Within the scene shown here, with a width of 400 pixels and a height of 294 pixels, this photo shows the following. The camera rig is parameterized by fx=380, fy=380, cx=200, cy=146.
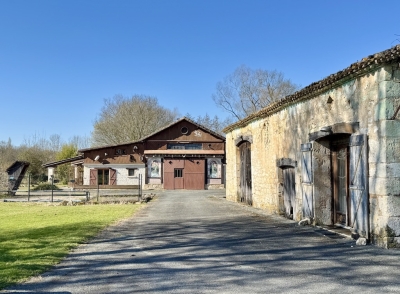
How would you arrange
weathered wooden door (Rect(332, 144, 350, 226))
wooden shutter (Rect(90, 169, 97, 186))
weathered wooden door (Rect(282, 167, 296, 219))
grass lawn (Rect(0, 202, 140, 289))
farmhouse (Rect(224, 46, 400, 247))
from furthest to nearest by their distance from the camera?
wooden shutter (Rect(90, 169, 97, 186)), weathered wooden door (Rect(282, 167, 296, 219)), weathered wooden door (Rect(332, 144, 350, 226)), farmhouse (Rect(224, 46, 400, 247)), grass lawn (Rect(0, 202, 140, 289))

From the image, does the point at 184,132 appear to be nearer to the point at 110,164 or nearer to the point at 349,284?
the point at 110,164

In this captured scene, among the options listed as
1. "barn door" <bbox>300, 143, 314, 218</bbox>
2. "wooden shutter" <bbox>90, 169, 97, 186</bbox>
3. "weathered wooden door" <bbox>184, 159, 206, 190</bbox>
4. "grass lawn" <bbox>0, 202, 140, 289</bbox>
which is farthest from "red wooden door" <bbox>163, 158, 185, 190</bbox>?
"barn door" <bbox>300, 143, 314, 218</bbox>

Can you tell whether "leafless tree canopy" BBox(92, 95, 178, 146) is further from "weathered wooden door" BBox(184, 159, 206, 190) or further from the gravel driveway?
the gravel driveway

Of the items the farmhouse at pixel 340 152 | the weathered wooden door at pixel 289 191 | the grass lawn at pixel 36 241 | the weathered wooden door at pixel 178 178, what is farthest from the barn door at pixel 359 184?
the weathered wooden door at pixel 178 178

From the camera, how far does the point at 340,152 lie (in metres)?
9.50

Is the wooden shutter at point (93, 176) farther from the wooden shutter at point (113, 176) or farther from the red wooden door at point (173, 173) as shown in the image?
the red wooden door at point (173, 173)

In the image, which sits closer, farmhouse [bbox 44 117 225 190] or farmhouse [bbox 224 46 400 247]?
farmhouse [bbox 224 46 400 247]

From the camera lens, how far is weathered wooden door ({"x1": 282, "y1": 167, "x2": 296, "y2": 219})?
12031 millimetres

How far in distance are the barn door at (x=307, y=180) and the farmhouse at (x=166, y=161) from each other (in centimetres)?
2376

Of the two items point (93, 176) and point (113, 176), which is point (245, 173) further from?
point (93, 176)

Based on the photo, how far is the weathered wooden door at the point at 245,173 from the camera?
688 inches

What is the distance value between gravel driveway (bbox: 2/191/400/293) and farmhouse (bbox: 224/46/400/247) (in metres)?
0.93

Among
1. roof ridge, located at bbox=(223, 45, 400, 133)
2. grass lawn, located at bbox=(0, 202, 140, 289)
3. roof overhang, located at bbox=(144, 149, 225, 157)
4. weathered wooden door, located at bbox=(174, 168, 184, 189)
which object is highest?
roof ridge, located at bbox=(223, 45, 400, 133)

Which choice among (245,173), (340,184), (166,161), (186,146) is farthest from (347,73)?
(186,146)
